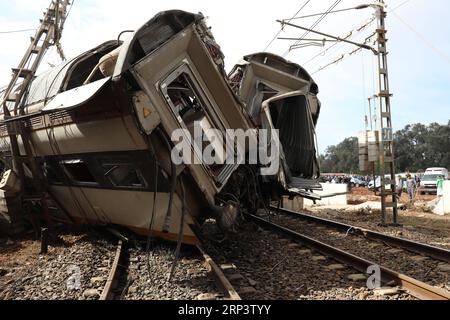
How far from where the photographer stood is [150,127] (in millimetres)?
5277

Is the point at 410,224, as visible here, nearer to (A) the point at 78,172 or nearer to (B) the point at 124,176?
(B) the point at 124,176

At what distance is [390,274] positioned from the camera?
5203 mm

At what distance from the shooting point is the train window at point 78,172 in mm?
7508

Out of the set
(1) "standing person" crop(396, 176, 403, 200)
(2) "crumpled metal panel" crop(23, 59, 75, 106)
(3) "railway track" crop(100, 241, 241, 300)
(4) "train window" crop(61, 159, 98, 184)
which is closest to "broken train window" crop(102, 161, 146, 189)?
(4) "train window" crop(61, 159, 98, 184)

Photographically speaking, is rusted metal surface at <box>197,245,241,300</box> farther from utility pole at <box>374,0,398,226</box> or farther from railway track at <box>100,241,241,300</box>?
utility pole at <box>374,0,398,226</box>

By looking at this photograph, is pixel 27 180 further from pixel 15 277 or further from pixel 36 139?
pixel 15 277

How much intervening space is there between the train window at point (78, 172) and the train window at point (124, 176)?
957 millimetres

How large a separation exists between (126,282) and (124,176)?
1.73m

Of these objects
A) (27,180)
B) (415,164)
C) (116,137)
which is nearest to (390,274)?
(116,137)

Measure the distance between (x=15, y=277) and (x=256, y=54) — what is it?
234 inches

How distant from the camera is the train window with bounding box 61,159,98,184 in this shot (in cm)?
751
